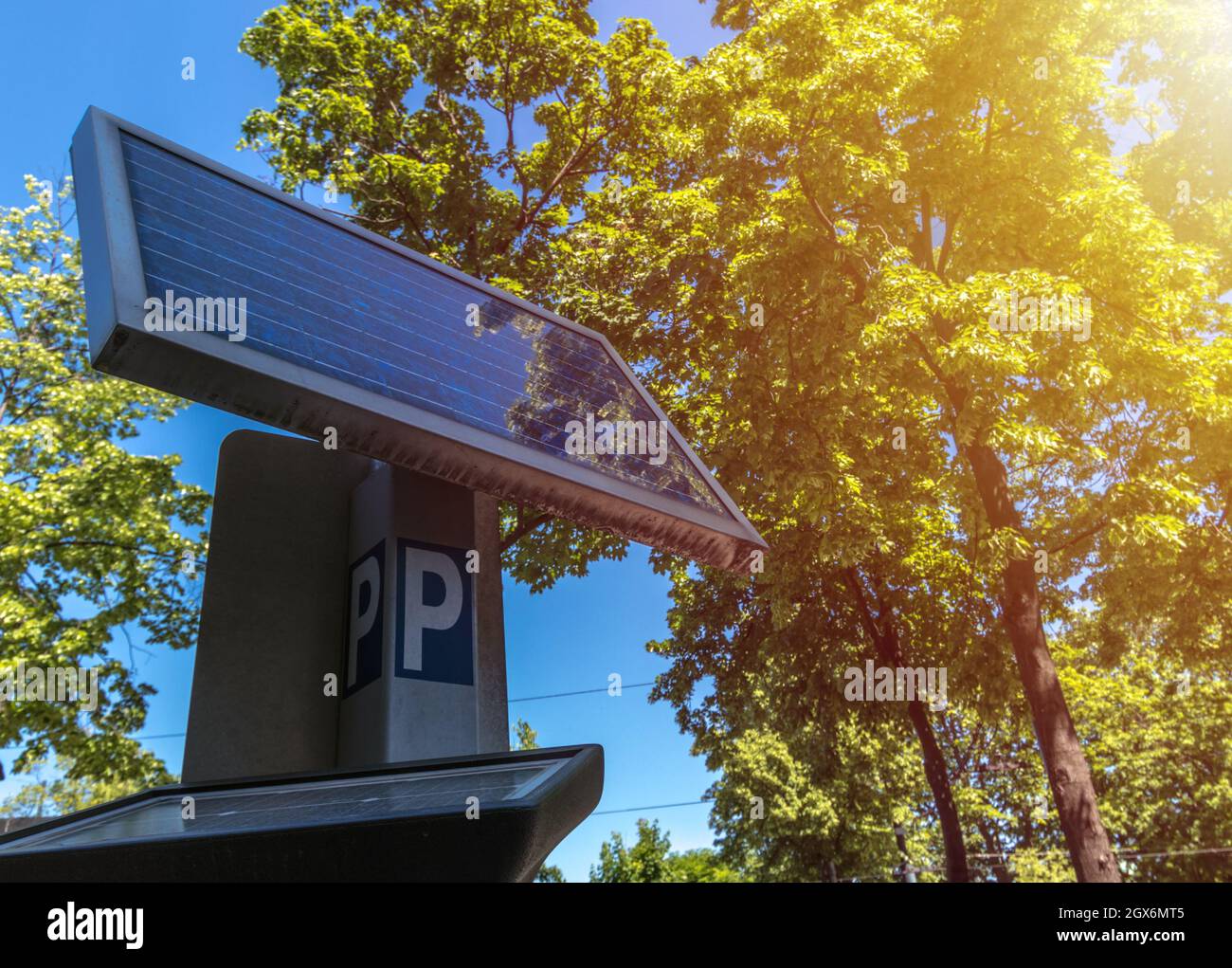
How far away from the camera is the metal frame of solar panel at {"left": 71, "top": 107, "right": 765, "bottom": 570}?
8.83ft

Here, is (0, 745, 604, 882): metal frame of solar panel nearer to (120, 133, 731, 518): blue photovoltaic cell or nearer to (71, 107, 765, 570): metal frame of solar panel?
(71, 107, 765, 570): metal frame of solar panel

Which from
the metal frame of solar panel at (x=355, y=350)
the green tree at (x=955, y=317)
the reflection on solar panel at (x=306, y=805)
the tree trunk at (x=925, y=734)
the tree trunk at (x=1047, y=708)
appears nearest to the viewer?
the reflection on solar panel at (x=306, y=805)

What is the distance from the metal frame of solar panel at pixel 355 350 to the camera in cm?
269

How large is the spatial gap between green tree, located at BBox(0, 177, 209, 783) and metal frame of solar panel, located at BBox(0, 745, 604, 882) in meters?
15.8

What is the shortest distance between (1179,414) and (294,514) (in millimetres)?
12691

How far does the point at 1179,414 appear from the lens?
12.4 m

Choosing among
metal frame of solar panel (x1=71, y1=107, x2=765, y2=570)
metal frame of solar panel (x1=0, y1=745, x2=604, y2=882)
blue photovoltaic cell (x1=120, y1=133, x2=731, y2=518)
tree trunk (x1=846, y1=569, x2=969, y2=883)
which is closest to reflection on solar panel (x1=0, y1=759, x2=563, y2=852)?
metal frame of solar panel (x1=0, y1=745, x2=604, y2=882)

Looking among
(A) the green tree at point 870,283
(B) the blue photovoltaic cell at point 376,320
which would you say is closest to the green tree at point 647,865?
(A) the green tree at point 870,283

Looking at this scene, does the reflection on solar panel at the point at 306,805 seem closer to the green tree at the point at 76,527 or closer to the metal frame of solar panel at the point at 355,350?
the metal frame of solar panel at the point at 355,350

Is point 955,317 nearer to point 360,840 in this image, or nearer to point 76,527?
point 360,840

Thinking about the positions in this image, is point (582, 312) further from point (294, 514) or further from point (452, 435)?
point (452, 435)

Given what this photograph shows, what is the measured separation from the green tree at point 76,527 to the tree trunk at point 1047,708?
50.6ft

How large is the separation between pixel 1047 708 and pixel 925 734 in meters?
5.28
